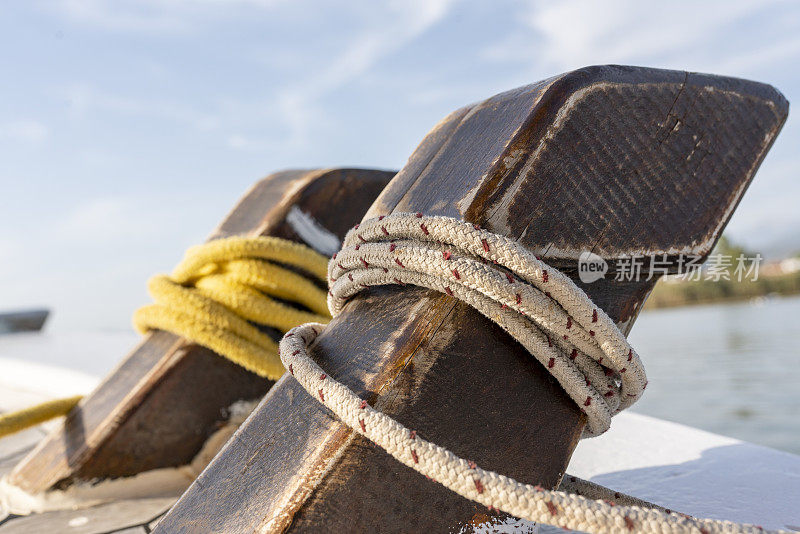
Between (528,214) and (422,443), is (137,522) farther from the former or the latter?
(528,214)

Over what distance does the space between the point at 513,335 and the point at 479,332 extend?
0.04 meters

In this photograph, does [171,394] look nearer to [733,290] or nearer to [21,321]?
[21,321]

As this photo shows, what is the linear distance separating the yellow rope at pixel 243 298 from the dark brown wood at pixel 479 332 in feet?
1.53

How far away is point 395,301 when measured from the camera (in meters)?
0.67

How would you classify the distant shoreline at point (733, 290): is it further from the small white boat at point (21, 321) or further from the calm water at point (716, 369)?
the small white boat at point (21, 321)

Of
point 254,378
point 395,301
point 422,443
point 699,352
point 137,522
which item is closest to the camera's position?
point 422,443

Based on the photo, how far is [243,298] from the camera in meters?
1.16

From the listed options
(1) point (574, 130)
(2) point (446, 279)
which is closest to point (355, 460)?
(2) point (446, 279)

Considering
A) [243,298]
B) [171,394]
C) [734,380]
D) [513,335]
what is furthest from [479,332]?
[734,380]

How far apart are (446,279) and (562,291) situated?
12 centimetres

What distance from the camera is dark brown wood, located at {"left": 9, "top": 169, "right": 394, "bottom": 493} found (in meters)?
1.21

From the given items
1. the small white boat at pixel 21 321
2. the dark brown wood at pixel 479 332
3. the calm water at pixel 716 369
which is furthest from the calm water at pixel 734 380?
the small white boat at pixel 21 321

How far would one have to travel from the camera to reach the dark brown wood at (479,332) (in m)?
0.60

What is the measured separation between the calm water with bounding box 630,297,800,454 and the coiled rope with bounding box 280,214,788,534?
2.49m
